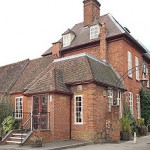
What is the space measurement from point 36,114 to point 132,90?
10561mm

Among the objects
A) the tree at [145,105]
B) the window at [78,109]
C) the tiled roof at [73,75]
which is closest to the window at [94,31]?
the tiled roof at [73,75]

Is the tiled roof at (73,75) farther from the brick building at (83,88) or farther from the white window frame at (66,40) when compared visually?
the white window frame at (66,40)

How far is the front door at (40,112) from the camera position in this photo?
18.6 metres

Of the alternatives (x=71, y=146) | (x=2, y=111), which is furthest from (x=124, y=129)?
Result: (x=2, y=111)

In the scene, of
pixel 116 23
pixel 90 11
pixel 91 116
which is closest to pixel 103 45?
pixel 116 23

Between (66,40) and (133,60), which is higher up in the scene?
(66,40)

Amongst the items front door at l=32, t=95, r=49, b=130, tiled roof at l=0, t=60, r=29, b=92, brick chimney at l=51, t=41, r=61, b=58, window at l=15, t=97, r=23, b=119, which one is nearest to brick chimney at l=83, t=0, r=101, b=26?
brick chimney at l=51, t=41, r=61, b=58

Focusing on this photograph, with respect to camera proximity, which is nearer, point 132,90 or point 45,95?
point 45,95

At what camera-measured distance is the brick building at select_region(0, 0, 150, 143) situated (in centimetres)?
Result: 1862

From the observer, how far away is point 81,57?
21391mm

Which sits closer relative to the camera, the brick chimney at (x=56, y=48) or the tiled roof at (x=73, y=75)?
the tiled roof at (x=73, y=75)

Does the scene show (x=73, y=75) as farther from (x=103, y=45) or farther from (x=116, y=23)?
(x=116, y=23)

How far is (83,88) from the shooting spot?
1927 cm

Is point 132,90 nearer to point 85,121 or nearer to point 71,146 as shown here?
point 85,121
